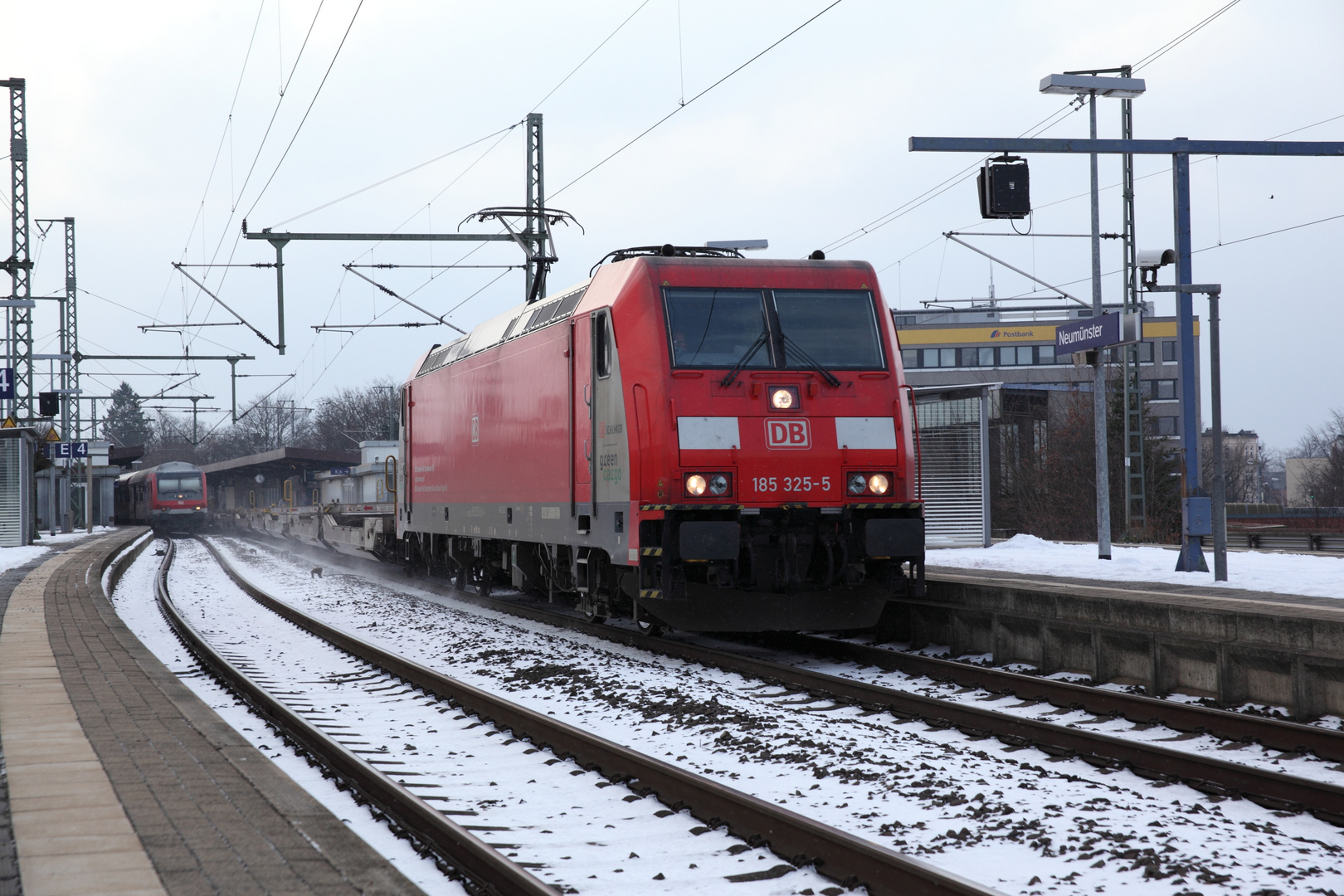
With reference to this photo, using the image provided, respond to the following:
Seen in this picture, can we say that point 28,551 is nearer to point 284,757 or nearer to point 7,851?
point 284,757

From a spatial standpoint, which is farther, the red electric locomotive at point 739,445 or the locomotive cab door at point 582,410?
the locomotive cab door at point 582,410

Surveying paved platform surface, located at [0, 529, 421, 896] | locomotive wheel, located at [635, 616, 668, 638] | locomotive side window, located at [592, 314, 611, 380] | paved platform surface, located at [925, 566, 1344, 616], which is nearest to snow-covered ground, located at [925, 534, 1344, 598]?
paved platform surface, located at [925, 566, 1344, 616]

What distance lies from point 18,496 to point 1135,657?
105 feet

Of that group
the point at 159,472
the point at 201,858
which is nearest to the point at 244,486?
the point at 159,472

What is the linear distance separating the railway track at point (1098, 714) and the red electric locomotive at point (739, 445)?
2.61ft

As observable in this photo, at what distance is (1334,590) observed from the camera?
39.4 ft

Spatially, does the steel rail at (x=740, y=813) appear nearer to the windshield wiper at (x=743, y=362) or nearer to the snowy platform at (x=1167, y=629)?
the windshield wiper at (x=743, y=362)

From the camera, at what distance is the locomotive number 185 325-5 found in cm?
1065

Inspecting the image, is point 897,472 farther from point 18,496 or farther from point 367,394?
point 367,394

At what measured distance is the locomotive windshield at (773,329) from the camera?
1096cm

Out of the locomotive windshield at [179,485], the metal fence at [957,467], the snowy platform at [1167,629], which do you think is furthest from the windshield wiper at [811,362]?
the locomotive windshield at [179,485]

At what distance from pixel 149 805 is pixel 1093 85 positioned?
15.7 metres

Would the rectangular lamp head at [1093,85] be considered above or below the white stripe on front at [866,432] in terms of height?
above

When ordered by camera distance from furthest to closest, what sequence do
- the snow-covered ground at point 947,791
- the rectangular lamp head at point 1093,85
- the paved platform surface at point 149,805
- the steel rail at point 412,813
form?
1. the rectangular lamp head at point 1093,85
2. the snow-covered ground at point 947,791
3. the steel rail at point 412,813
4. the paved platform surface at point 149,805
